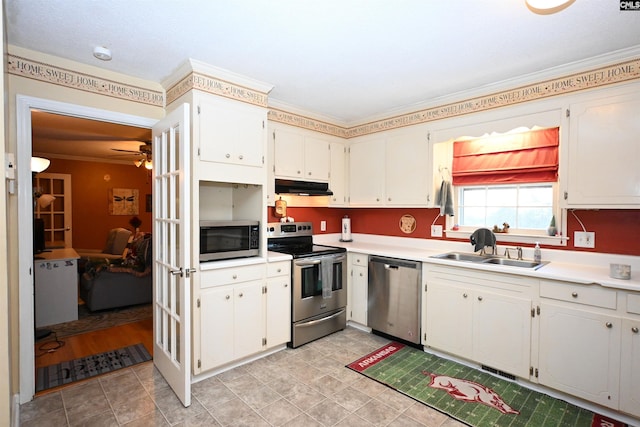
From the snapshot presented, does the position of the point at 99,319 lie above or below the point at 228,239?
below

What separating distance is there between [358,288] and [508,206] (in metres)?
1.72

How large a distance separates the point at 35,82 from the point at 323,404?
10.00 ft

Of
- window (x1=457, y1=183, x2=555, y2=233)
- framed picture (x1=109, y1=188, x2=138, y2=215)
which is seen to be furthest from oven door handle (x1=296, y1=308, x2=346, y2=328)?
framed picture (x1=109, y1=188, x2=138, y2=215)

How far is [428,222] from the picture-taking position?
12.0 ft

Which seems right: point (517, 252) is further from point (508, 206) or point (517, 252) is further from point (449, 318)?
point (449, 318)

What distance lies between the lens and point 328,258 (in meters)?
3.37

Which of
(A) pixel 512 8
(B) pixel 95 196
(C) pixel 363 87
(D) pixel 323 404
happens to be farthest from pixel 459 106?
(B) pixel 95 196

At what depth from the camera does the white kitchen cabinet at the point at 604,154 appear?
224 cm

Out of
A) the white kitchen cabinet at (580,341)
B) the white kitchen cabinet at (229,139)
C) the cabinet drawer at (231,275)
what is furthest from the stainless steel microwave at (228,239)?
the white kitchen cabinet at (580,341)

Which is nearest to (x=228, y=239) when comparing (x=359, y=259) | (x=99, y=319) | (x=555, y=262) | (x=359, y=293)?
(x=359, y=259)

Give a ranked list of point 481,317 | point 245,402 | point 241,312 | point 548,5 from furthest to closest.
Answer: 1. point 241,312
2. point 481,317
3. point 245,402
4. point 548,5

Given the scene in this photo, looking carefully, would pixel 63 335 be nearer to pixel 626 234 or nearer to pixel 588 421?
pixel 588 421

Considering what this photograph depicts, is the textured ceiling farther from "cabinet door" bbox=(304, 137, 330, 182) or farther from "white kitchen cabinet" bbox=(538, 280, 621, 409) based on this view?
"white kitchen cabinet" bbox=(538, 280, 621, 409)

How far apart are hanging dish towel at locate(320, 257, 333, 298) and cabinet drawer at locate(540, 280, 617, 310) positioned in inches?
70.8
